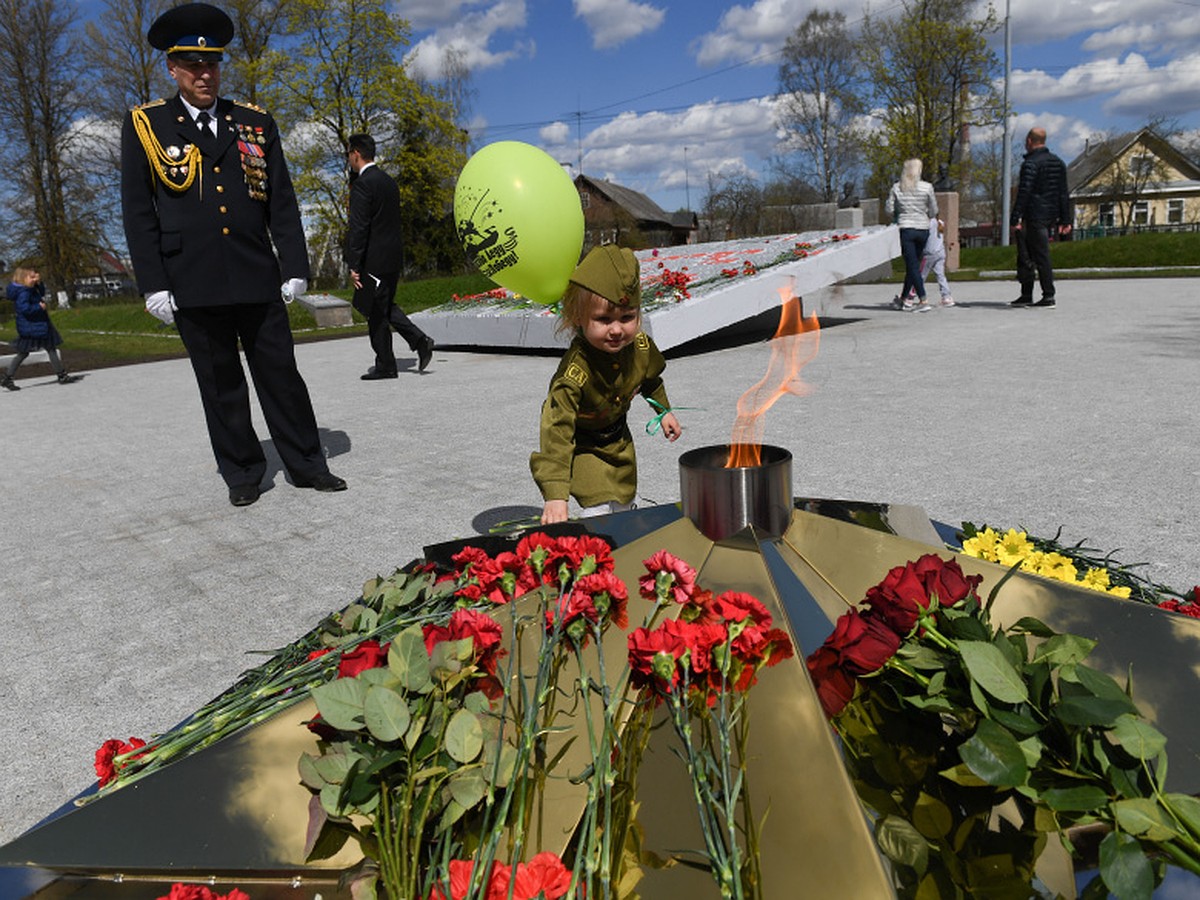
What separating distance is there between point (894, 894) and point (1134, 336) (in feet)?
29.7

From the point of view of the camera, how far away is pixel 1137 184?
5006 centimetres

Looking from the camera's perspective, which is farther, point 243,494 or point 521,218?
point 243,494

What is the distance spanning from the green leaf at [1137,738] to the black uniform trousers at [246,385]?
166 inches

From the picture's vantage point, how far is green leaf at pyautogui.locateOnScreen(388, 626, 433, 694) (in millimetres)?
1040

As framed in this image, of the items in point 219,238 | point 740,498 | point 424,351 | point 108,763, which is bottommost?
point 424,351

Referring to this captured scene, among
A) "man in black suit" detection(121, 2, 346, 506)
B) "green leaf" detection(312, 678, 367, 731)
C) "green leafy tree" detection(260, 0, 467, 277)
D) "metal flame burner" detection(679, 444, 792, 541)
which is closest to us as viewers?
"green leaf" detection(312, 678, 367, 731)

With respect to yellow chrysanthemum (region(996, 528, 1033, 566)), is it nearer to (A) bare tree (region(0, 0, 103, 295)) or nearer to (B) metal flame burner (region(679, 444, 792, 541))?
(B) metal flame burner (region(679, 444, 792, 541))

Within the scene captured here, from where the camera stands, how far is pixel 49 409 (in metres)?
8.47

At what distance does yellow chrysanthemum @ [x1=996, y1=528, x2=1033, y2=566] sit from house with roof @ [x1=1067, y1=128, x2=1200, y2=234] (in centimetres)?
5514

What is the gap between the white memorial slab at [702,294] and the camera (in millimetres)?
8430

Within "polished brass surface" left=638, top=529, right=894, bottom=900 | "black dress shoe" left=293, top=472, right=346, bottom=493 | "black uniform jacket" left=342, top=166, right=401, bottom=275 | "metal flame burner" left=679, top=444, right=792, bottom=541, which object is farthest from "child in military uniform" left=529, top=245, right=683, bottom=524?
"black uniform jacket" left=342, top=166, right=401, bottom=275

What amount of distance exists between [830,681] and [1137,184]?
195ft

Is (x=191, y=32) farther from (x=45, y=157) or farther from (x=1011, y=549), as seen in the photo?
(x=45, y=157)

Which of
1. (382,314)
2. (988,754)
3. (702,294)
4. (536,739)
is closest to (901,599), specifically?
(988,754)
